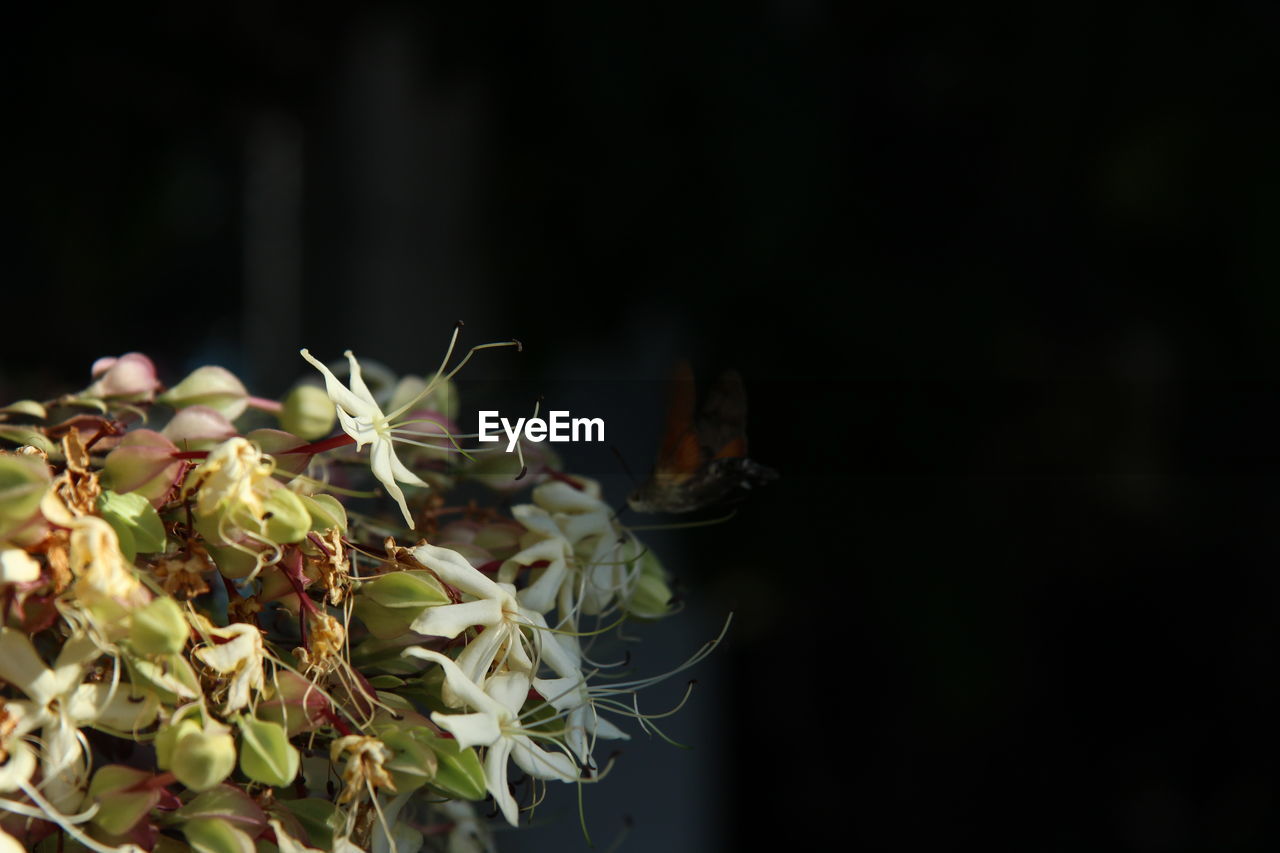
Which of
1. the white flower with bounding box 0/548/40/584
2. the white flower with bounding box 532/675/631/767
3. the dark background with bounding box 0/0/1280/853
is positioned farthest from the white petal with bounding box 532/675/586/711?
the dark background with bounding box 0/0/1280/853

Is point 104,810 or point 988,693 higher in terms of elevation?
point 104,810

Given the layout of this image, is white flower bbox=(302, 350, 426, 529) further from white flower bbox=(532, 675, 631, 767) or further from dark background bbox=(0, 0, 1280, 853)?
dark background bbox=(0, 0, 1280, 853)

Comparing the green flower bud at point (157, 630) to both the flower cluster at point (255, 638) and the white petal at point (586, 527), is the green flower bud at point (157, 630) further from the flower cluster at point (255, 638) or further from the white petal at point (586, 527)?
the white petal at point (586, 527)

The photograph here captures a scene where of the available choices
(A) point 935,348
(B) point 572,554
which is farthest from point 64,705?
(A) point 935,348

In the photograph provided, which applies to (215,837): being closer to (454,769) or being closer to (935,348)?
(454,769)

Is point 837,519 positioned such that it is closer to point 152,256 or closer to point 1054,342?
point 1054,342

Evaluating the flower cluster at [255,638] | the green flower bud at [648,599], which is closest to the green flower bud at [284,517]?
the flower cluster at [255,638]

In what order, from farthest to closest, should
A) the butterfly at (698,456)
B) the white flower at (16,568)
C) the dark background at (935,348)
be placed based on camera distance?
the dark background at (935,348) → the butterfly at (698,456) → the white flower at (16,568)

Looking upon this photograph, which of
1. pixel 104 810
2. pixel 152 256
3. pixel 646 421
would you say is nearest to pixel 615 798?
pixel 646 421
